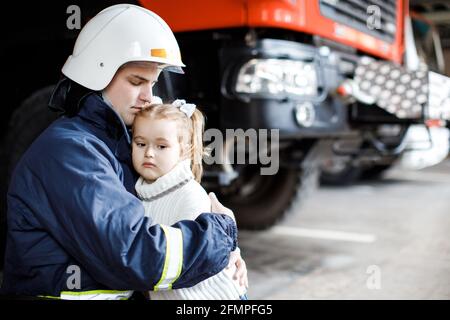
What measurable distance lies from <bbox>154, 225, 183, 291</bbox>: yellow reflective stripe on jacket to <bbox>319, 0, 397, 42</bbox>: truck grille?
6.56 ft

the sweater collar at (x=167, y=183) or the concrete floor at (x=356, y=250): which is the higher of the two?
the sweater collar at (x=167, y=183)

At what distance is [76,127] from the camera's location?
1579mm

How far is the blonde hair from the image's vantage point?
1.64 metres

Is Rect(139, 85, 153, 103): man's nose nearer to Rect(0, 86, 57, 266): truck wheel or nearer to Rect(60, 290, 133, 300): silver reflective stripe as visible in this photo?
Rect(60, 290, 133, 300): silver reflective stripe

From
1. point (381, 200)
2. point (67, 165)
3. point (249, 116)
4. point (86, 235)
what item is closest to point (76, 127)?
point (67, 165)

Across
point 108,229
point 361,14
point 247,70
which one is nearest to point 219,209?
point 108,229

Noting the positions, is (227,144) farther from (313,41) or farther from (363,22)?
(363,22)

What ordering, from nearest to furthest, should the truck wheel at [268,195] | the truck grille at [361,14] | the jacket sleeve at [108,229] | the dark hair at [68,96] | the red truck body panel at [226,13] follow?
the jacket sleeve at [108,229]
the dark hair at [68,96]
the red truck body panel at [226,13]
the truck grille at [361,14]
the truck wheel at [268,195]

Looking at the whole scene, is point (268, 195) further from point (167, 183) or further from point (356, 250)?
point (167, 183)

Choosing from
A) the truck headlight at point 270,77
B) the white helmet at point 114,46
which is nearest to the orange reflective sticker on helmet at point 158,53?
the white helmet at point 114,46

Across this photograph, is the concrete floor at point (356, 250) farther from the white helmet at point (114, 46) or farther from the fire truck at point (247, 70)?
the white helmet at point (114, 46)

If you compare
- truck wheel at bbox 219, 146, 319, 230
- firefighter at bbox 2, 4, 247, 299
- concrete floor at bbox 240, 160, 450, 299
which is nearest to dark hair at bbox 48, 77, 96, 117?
firefighter at bbox 2, 4, 247, 299

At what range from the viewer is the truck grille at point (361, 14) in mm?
3141

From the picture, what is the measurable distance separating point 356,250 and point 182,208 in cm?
245
